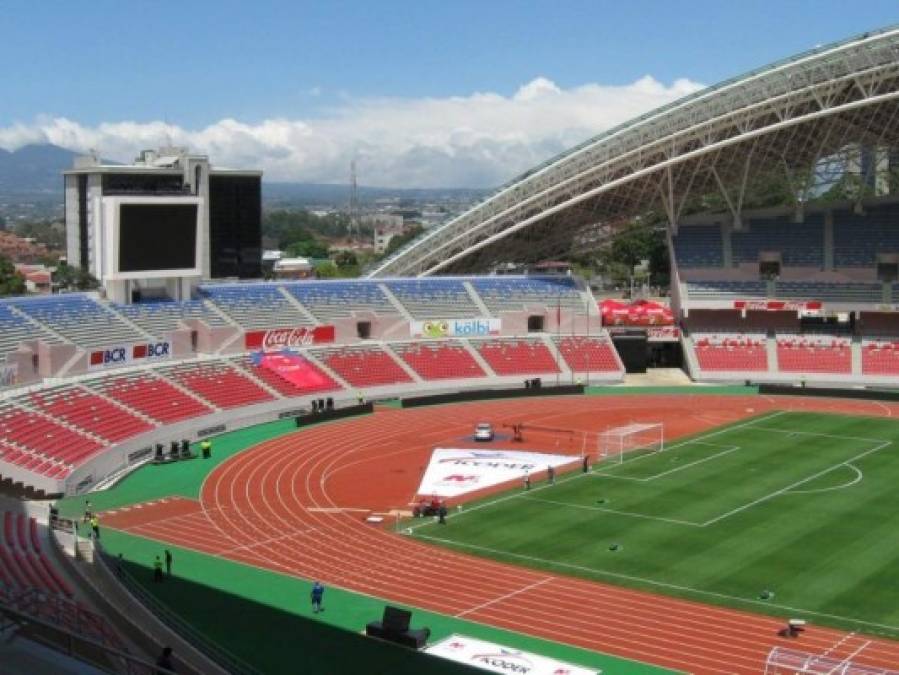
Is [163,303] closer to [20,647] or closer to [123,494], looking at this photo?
[123,494]

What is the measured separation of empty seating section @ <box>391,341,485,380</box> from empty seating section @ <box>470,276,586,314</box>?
4.62m

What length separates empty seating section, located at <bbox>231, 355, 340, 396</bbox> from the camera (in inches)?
2164

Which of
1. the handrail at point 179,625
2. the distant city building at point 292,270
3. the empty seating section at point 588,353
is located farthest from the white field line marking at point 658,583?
the distant city building at point 292,270

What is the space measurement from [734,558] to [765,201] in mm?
54731

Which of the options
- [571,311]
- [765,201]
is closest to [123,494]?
[571,311]

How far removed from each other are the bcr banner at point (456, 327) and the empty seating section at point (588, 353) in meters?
3.86

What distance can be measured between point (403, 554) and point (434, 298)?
37143 millimetres

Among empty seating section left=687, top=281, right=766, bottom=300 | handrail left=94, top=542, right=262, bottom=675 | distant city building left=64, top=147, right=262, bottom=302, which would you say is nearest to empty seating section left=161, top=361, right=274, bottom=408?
distant city building left=64, top=147, right=262, bottom=302

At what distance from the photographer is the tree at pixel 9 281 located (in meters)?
98.8

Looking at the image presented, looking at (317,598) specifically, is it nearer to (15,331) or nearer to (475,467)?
(475,467)

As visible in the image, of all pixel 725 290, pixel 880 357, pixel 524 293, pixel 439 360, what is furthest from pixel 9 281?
pixel 880 357

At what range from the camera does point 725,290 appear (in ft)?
228

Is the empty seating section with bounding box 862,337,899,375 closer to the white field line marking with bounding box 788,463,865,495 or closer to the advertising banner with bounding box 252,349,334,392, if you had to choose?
the white field line marking with bounding box 788,463,865,495

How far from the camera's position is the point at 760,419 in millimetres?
51750
